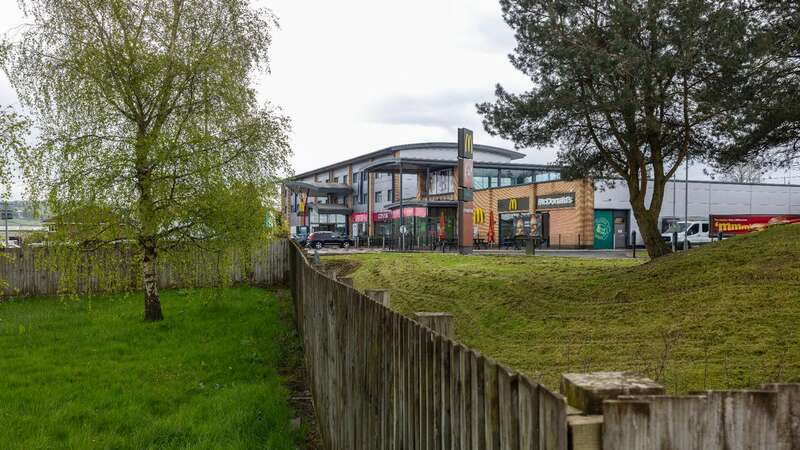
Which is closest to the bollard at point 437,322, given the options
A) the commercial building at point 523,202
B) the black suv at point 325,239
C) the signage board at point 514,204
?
the commercial building at point 523,202

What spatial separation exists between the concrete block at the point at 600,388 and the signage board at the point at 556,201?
44.0 metres

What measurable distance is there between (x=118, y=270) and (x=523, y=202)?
39966 millimetres

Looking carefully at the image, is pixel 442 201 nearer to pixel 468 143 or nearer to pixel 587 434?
pixel 468 143

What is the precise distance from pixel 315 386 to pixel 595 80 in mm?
10245

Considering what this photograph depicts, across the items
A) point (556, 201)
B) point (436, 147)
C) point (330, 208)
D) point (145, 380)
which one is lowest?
point (145, 380)

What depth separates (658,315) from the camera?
9773 mm

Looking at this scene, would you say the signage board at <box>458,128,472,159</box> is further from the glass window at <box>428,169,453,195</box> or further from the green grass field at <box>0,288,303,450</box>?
the green grass field at <box>0,288,303,450</box>

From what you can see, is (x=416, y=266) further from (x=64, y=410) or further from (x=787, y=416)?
(x=787, y=416)

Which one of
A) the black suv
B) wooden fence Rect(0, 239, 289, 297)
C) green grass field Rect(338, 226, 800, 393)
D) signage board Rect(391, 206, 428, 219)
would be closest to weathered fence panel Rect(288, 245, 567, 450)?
green grass field Rect(338, 226, 800, 393)

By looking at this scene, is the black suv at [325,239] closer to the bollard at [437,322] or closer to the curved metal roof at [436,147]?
the curved metal roof at [436,147]

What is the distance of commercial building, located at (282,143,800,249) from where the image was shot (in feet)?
143

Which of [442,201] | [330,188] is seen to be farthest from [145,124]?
[330,188]

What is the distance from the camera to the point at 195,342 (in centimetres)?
1004

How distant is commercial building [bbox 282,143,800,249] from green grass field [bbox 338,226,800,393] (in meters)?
19.4
